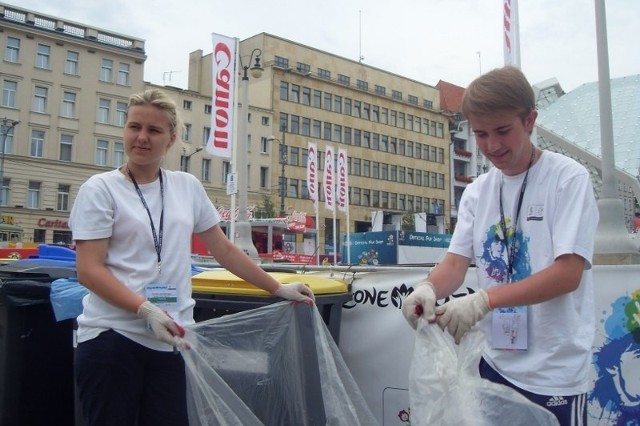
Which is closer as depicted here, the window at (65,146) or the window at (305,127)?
the window at (65,146)

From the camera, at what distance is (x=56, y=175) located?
3862cm

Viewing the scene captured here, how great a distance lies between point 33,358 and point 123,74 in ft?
136

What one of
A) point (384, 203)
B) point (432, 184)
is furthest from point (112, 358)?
point (432, 184)

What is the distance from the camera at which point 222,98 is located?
1227cm

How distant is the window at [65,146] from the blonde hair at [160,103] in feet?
133

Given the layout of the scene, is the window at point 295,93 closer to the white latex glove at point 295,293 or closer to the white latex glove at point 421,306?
the white latex glove at point 295,293

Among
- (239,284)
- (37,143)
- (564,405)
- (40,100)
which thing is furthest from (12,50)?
(564,405)

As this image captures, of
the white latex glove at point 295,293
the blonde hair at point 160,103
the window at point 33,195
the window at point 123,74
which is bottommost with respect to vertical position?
the white latex glove at point 295,293

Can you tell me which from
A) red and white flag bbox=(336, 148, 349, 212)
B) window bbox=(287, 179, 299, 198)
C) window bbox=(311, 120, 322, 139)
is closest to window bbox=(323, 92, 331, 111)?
window bbox=(311, 120, 322, 139)

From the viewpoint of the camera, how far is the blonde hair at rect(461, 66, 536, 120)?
5.23 ft

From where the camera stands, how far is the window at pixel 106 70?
133ft

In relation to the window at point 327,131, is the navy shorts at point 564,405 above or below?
below

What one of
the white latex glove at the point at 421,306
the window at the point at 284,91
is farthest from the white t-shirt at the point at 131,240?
the window at the point at 284,91

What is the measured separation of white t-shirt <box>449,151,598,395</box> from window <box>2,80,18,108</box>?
137 ft
